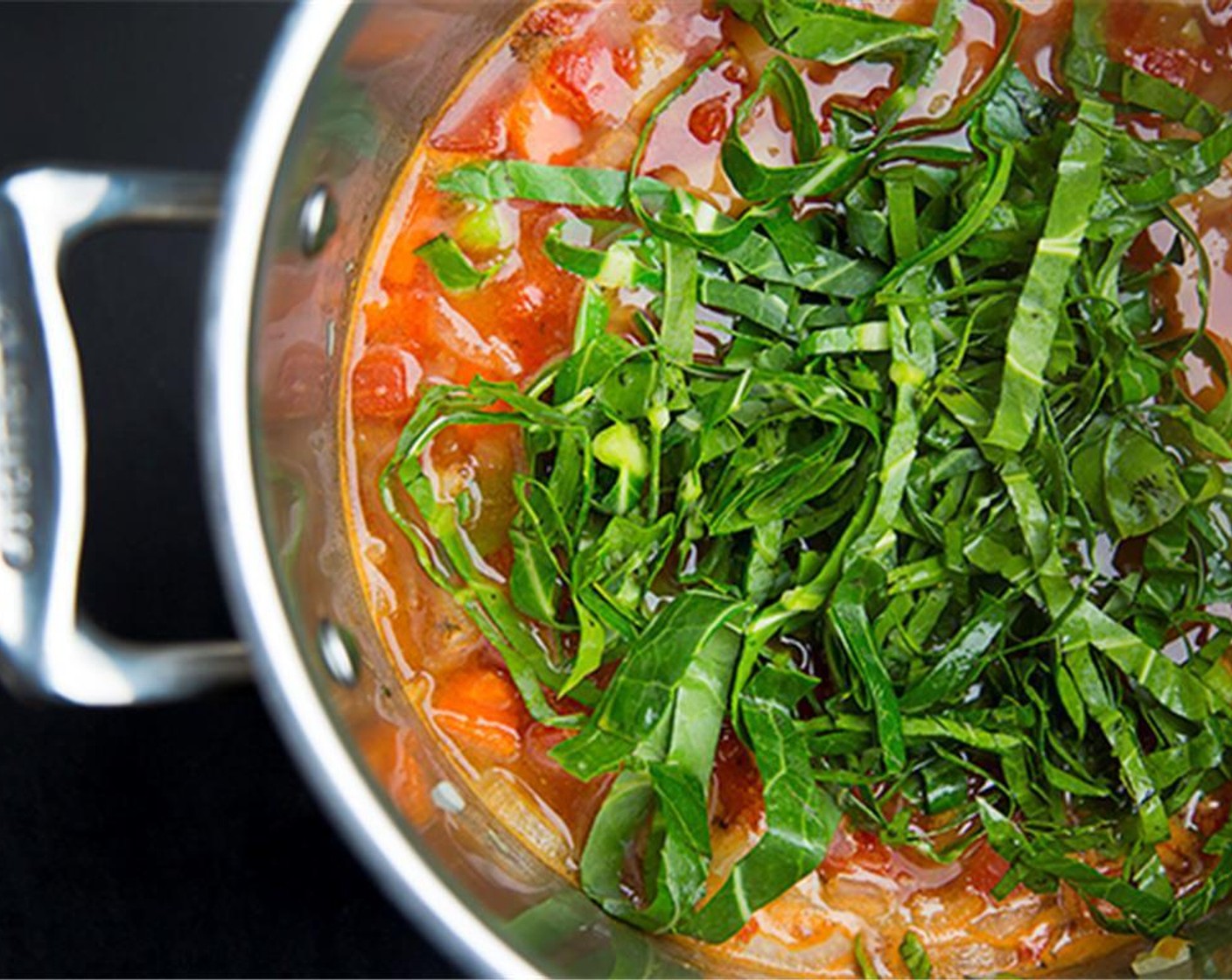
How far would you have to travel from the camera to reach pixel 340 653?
4.29 feet

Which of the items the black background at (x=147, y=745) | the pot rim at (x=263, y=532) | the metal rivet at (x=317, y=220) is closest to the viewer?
the pot rim at (x=263, y=532)

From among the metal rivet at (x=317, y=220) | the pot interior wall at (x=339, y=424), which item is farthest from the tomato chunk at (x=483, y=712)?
the metal rivet at (x=317, y=220)

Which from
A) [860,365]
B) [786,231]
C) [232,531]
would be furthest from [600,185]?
[232,531]

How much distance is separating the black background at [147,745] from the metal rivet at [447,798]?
0.34m

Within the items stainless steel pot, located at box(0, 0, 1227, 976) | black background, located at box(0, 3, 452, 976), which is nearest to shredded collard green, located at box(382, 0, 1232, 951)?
stainless steel pot, located at box(0, 0, 1227, 976)

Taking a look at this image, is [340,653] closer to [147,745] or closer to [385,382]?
[385,382]

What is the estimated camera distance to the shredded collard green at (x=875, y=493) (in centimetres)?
140

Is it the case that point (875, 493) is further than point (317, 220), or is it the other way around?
point (875, 493)

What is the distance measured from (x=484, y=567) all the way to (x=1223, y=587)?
0.79 m

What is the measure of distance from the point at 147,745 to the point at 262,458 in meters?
0.77

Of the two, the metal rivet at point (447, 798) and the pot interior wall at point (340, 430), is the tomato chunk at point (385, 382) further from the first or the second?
the metal rivet at point (447, 798)

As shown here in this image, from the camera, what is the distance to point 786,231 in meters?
1.43

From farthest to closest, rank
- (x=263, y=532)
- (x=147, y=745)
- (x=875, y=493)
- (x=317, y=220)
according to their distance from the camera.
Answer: (x=147, y=745)
(x=875, y=493)
(x=317, y=220)
(x=263, y=532)

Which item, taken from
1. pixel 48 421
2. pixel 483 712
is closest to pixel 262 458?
pixel 48 421
